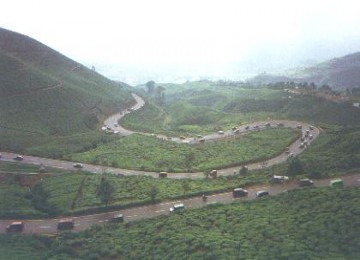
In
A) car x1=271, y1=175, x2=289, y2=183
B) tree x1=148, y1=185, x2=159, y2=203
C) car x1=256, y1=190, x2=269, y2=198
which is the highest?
car x1=271, y1=175, x2=289, y2=183

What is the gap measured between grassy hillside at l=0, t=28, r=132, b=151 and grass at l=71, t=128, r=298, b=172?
17.6 meters

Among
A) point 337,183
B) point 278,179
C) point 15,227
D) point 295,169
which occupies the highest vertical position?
point 295,169

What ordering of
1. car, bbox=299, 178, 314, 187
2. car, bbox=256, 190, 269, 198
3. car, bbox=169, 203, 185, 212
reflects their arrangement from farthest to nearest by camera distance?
car, bbox=299, 178, 314, 187, car, bbox=256, 190, 269, 198, car, bbox=169, 203, 185, 212

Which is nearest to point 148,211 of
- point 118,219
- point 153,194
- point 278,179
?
point 153,194

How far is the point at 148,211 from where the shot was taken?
61.5m

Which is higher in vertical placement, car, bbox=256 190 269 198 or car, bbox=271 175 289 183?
car, bbox=271 175 289 183

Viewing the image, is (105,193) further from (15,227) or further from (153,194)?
(15,227)

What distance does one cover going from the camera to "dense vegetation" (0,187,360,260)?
142 ft

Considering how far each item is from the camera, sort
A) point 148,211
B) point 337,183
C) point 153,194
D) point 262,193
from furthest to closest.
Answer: point 153,194
point 148,211
point 262,193
point 337,183

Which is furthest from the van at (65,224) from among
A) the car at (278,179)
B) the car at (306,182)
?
the car at (306,182)

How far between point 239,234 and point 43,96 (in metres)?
94.1

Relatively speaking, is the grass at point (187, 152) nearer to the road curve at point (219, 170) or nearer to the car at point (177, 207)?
the road curve at point (219, 170)

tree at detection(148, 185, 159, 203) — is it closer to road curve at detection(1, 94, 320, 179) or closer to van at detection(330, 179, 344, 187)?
road curve at detection(1, 94, 320, 179)

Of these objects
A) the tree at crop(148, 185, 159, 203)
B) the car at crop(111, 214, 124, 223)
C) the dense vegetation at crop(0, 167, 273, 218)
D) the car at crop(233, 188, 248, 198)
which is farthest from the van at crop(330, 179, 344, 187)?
the car at crop(111, 214, 124, 223)
